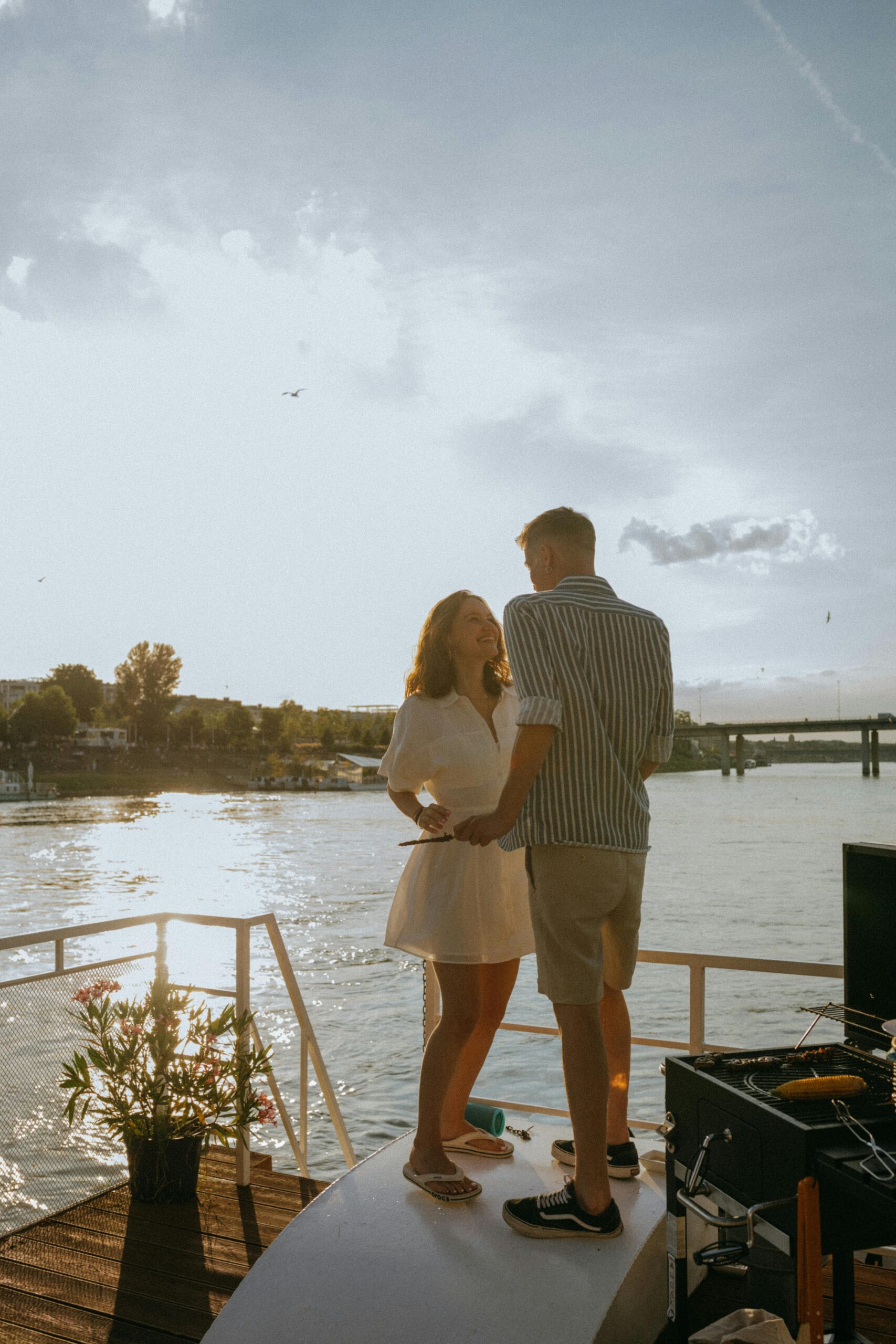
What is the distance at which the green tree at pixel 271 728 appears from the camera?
239 ft

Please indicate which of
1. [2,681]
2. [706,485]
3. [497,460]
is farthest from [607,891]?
[2,681]

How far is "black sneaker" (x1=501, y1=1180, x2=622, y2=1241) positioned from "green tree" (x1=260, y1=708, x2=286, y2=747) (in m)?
72.0

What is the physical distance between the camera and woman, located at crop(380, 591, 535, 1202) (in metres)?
2.06

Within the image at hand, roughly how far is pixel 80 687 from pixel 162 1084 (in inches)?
3217

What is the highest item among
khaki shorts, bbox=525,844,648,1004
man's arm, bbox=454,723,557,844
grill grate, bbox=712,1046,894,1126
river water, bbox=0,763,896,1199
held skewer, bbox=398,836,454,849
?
man's arm, bbox=454,723,557,844

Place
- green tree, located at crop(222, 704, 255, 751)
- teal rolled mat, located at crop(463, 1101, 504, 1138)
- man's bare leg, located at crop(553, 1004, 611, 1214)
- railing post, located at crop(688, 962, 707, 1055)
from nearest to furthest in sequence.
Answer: man's bare leg, located at crop(553, 1004, 611, 1214), railing post, located at crop(688, 962, 707, 1055), teal rolled mat, located at crop(463, 1101, 504, 1138), green tree, located at crop(222, 704, 255, 751)

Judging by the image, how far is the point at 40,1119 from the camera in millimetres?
2338

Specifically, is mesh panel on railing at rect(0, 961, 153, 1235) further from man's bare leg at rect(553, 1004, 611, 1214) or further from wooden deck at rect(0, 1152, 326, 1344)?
man's bare leg at rect(553, 1004, 611, 1214)

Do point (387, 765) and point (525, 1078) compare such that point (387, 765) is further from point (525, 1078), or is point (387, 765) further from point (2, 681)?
point (2, 681)

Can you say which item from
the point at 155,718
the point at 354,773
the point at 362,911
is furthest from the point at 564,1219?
the point at 155,718

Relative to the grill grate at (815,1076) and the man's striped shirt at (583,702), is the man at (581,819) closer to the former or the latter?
the man's striped shirt at (583,702)

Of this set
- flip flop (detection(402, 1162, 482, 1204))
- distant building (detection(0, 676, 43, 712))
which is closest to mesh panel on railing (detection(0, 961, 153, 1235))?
flip flop (detection(402, 1162, 482, 1204))

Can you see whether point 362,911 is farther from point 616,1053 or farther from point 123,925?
point 616,1053

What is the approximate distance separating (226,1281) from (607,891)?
1.19 m
